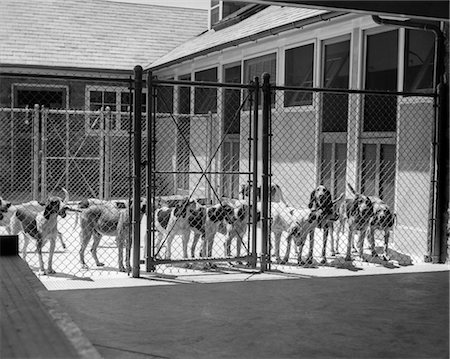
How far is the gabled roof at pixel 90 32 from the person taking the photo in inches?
738

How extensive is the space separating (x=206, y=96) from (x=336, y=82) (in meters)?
5.52

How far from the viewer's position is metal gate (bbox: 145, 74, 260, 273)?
7.89 m

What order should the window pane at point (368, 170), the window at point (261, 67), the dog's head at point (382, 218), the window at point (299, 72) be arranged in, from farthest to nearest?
the window at point (261, 67) < the window at point (299, 72) < the window pane at point (368, 170) < the dog's head at point (382, 218)

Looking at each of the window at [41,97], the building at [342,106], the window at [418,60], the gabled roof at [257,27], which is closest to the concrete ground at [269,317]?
the building at [342,106]

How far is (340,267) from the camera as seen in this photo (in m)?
8.39

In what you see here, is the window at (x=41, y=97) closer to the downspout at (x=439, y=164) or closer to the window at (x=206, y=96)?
the window at (x=206, y=96)

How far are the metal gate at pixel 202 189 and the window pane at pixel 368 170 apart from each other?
1816mm

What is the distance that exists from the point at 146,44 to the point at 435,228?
1350 centimetres

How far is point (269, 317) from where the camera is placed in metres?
5.85

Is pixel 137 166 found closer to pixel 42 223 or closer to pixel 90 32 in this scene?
pixel 42 223

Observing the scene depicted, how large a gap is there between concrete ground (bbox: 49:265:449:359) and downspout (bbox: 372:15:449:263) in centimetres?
95

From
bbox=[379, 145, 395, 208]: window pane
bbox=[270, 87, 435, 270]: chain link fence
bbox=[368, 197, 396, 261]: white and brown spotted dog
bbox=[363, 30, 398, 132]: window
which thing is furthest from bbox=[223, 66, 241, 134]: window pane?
bbox=[368, 197, 396, 261]: white and brown spotted dog

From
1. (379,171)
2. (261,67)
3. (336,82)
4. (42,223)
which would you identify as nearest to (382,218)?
(379,171)

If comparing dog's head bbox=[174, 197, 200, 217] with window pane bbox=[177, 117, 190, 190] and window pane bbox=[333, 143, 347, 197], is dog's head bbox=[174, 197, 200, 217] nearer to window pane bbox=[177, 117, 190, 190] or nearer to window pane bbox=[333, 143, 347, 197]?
window pane bbox=[333, 143, 347, 197]
